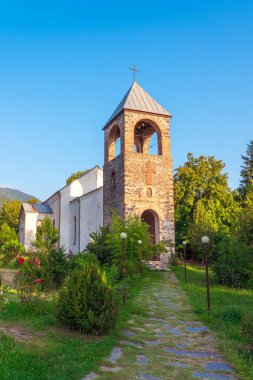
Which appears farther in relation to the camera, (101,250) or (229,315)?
(101,250)

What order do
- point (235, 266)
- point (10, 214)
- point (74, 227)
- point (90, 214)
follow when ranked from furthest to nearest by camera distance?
point (10, 214)
point (74, 227)
point (90, 214)
point (235, 266)

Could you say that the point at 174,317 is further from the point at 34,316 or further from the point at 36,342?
the point at 36,342

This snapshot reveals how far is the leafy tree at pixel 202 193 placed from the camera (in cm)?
2814

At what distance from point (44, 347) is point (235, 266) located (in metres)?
9.88

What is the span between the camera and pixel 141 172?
21156 millimetres

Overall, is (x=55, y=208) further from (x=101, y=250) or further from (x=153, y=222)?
(x=101, y=250)

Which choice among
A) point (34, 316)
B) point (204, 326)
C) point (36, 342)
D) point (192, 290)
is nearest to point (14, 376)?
point (36, 342)

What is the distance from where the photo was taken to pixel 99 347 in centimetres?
542

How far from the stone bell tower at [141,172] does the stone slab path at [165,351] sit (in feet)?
38.3

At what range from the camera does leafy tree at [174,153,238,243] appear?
2814cm

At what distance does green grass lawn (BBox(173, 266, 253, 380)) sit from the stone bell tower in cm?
708

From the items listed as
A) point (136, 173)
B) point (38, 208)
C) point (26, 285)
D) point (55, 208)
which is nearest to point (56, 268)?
point (26, 285)

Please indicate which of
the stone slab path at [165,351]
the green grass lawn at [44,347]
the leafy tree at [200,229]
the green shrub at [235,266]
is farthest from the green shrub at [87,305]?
the leafy tree at [200,229]

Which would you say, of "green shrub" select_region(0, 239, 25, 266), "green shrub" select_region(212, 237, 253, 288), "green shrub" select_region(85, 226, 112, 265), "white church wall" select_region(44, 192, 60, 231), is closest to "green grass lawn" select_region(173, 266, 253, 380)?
"green shrub" select_region(212, 237, 253, 288)
